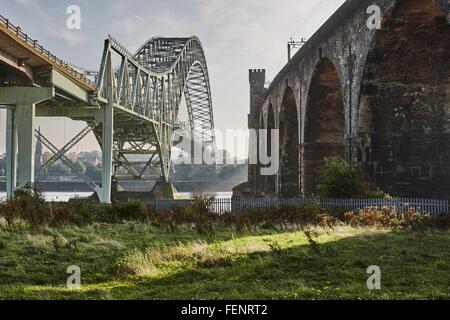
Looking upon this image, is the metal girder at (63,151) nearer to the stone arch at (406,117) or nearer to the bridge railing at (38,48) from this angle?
the bridge railing at (38,48)

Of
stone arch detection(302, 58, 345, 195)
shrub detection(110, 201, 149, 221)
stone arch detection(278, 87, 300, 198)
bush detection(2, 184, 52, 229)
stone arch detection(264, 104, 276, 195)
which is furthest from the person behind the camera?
stone arch detection(264, 104, 276, 195)

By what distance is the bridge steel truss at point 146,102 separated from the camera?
1176 inches

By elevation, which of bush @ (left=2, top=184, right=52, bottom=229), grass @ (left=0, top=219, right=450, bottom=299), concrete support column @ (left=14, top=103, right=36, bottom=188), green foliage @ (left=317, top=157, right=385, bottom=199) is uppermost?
concrete support column @ (left=14, top=103, right=36, bottom=188)

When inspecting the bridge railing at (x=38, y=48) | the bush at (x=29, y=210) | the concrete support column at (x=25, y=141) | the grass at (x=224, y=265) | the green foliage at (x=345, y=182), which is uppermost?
the bridge railing at (x=38, y=48)

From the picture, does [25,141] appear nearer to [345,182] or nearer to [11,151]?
[11,151]

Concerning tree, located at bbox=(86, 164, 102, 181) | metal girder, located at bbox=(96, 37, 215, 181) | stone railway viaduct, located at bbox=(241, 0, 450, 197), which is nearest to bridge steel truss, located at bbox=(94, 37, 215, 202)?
metal girder, located at bbox=(96, 37, 215, 181)

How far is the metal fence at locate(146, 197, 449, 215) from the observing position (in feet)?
53.9

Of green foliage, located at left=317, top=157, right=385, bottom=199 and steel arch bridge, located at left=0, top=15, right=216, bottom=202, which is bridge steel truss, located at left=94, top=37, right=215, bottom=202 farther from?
green foliage, located at left=317, top=157, right=385, bottom=199

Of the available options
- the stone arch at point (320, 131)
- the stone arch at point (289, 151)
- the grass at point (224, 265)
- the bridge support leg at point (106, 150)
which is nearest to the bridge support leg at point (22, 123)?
the bridge support leg at point (106, 150)

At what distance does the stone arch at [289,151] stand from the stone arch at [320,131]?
8079 mm

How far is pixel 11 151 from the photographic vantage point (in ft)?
72.6

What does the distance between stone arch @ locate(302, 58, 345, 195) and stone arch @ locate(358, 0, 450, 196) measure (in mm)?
9435

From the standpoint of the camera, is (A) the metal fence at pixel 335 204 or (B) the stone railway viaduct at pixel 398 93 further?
(B) the stone railway viaduct at pixel 398 93
